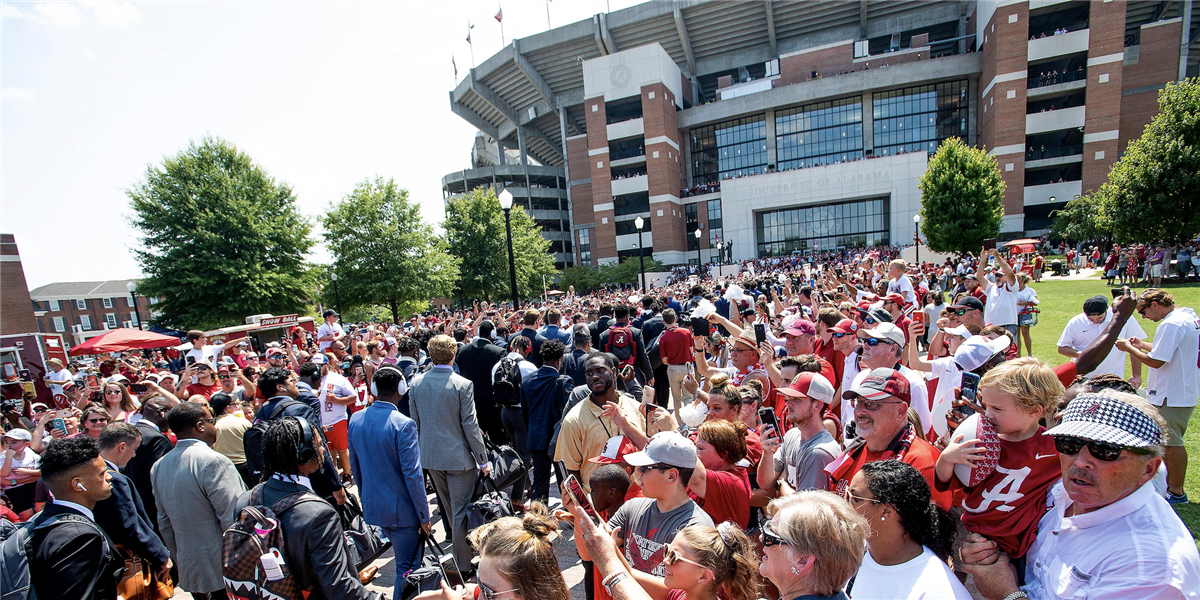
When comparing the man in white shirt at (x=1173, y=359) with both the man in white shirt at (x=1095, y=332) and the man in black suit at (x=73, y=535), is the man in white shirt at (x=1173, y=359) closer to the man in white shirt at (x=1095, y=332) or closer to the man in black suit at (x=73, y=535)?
the man in white shirt at (x=1095, y=332)

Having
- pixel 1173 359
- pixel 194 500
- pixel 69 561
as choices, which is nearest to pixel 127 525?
pixel 194 500

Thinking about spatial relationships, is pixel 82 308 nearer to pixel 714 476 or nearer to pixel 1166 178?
pixel 714 476

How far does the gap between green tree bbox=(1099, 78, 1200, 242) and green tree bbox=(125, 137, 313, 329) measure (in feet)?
122

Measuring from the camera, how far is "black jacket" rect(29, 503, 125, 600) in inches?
92.4

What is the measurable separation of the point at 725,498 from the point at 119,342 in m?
19.2

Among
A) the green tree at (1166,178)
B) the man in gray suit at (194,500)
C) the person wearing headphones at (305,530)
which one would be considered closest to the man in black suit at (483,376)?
the man in gray suit at (194,500)

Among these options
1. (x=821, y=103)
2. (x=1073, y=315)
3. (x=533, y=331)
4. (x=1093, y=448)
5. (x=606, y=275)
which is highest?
(x=821, y=103)

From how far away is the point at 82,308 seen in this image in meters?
58.3

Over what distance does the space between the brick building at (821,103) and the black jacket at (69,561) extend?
33615mm

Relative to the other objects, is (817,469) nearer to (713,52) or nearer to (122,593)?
(122,593)

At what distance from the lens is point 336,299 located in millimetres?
25000

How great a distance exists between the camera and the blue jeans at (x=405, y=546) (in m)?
3.66

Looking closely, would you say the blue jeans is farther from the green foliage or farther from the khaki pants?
the green foliage

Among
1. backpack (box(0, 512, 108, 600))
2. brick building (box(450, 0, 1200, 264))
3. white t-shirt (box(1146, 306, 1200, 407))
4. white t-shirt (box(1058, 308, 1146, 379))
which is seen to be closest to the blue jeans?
backpack (box(0, 512, 108, 600))
